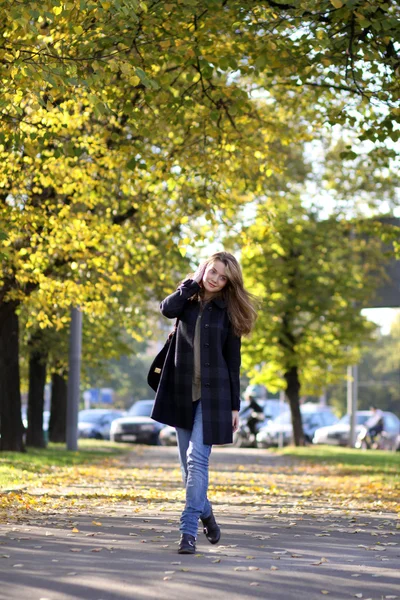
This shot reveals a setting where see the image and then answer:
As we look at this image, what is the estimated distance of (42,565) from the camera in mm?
7008

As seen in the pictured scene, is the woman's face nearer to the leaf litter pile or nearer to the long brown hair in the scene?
the long brown hair

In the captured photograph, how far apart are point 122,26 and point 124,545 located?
611 cm

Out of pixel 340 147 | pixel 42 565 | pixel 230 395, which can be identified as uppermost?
pixel 340 147

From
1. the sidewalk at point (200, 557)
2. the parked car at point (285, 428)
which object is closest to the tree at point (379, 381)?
the parked car at point (285, 428)

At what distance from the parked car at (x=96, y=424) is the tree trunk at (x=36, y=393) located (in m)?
15.6

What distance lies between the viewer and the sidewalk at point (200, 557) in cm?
617

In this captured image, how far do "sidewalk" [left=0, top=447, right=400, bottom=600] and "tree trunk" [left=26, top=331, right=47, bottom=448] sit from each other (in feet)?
53.3

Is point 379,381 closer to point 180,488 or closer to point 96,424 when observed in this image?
point 96,424

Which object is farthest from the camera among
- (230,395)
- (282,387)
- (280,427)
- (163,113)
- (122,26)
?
(280,427)

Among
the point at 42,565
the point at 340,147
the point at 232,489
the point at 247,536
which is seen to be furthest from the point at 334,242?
the point at 42,565

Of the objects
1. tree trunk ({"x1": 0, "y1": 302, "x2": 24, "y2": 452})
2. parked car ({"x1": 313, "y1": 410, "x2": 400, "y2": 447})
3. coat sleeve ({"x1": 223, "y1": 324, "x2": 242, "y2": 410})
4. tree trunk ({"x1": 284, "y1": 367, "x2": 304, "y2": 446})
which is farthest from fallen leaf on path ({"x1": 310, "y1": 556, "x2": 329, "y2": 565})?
parked car ({"x1": 313, "y1": 410, "x2": 400, "y2": 447})

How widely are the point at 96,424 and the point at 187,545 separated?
38.2 metres

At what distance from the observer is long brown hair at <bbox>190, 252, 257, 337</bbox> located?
8031 mm

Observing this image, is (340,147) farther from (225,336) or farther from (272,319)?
(225,336)
